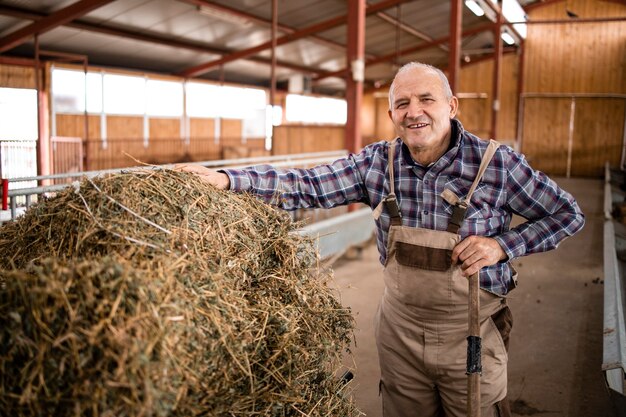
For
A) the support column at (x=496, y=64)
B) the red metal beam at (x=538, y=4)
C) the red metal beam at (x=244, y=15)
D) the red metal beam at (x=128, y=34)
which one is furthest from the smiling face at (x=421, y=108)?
the red metal beam at (x=538, y=4)

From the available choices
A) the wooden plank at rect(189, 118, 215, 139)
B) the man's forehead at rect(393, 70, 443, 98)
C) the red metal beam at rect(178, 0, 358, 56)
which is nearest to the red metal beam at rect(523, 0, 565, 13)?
the red metal beam at rect(178, 0, 358, 56)

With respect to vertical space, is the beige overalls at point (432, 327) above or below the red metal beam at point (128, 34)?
below

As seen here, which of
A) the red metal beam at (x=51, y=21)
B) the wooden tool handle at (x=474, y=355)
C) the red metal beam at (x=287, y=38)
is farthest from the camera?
the red metal beam at (x=287, y=38)

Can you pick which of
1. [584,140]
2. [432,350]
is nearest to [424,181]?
[432,350]

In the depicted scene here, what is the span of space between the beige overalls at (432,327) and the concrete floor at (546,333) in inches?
11.4

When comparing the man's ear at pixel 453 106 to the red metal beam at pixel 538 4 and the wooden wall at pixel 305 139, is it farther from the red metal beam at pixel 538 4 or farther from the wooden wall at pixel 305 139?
the red metal beam at pixel 538 4

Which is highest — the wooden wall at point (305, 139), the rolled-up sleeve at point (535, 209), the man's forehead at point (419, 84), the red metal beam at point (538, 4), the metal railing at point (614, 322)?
the red metal beam at point (538, 4)

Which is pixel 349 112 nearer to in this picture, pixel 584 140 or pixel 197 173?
pixel 197 173

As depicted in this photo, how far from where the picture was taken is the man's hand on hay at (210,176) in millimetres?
2178

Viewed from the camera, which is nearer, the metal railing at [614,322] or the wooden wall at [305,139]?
the metal railing at [614,322]

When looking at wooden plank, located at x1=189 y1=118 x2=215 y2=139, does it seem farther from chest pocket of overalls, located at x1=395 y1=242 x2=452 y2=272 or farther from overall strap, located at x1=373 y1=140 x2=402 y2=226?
chest pocket of overalls, located at x1=395 y1=242 x2=452 y2=272

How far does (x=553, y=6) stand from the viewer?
21.3 m

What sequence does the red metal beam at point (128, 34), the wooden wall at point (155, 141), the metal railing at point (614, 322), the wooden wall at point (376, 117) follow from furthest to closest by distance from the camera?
the wooden wall at point (376, 117) < the wooden wall at point (155, 141) < the red metal beam at point (128, 34) < the metal railing at point (614, 322)

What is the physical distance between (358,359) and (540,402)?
137 cm
